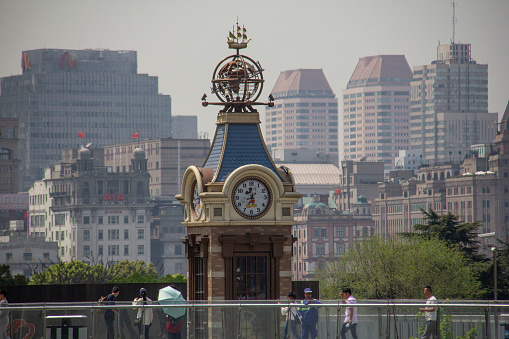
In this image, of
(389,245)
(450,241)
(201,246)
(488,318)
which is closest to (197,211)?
(201,246)

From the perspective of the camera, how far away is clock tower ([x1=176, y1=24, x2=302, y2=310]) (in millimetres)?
44156

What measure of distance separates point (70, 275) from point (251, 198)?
89.8 metres

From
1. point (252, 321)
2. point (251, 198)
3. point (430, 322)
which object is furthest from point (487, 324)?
point (251, 198)

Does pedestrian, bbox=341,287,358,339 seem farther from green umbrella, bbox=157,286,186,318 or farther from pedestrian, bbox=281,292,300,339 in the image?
green umbrella, bbox=157,286,186,318

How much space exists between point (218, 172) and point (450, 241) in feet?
225

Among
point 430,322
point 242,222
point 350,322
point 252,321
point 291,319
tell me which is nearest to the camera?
point 350,322

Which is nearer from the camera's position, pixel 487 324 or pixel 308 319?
pixel 308 319

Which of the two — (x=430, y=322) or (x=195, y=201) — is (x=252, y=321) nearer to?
(x=430, y=322)

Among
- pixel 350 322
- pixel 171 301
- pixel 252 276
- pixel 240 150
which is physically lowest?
pixel 350 322

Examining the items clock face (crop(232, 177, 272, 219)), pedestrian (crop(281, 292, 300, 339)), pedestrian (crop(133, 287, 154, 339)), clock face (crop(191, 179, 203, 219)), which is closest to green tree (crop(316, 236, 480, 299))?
clock face (crop(191, 179, 203, 219))

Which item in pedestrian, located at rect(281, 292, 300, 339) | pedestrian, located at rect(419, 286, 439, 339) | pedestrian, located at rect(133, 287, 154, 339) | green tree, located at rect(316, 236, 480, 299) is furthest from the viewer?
green tree, located at rect(316, 236, 480, 299)

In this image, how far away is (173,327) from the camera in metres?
37.1

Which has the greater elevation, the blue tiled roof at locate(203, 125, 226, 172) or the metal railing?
the blue tiled roof at locate(203, 125, 226, 172)

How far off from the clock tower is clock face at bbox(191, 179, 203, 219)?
0.04m
